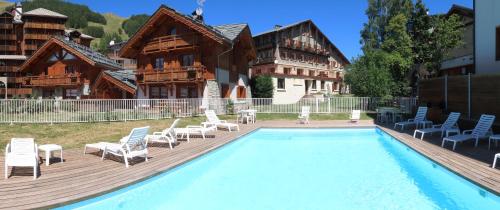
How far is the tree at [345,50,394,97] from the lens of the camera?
25.5 m

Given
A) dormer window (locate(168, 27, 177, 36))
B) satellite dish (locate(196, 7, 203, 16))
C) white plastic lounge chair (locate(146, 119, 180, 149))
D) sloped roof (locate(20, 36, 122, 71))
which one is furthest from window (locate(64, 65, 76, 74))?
white plastic lounge chair (locate(146, 119, 180, 149))

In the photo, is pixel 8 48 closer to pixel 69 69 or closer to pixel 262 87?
pixel 69 69

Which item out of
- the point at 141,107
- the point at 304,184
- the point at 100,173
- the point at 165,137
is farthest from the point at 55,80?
the point at 304,184

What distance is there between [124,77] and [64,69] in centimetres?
767

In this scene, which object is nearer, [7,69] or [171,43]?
[171,43]

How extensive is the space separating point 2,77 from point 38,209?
5569cm

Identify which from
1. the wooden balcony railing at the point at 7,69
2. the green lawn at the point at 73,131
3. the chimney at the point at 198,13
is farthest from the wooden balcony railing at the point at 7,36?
the green lawn at the point at 73,131

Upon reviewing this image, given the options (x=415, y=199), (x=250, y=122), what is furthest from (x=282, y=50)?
(x=415, y=199)

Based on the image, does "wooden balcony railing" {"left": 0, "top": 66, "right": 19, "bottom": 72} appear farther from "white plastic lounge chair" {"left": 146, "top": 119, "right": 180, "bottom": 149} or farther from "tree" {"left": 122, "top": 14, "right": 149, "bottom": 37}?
"tree" {"left": 122, "top": 14, "right": 149, "bottom": 37}

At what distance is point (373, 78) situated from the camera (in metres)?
25.5

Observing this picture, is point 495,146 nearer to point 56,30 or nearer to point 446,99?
point 446,99

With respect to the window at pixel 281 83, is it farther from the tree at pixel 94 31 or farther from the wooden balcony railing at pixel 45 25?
the tree at pixel 94 31

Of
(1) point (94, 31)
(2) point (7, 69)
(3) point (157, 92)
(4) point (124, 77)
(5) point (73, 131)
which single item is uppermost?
A: (1) point (94, 31)

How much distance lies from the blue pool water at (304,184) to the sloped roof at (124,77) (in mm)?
20891
